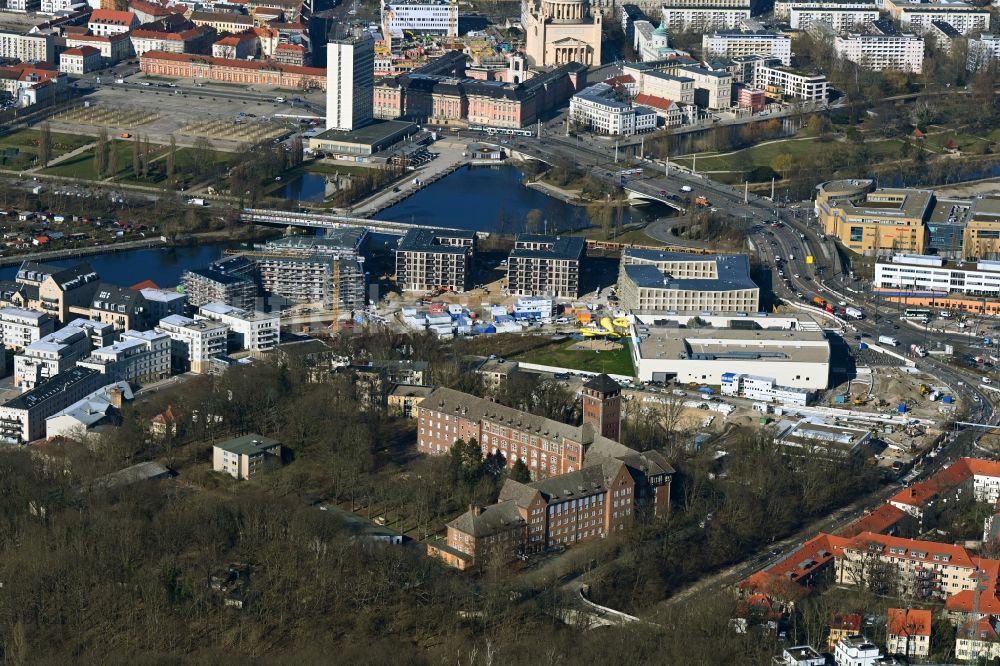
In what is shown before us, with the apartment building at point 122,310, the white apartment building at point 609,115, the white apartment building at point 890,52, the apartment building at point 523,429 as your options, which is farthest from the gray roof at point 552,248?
the white apartment building at point 890,52

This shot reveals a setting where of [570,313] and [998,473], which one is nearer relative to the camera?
[998,473]

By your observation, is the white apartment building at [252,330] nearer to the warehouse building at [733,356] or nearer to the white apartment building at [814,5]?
the warehouse building at [733,356]

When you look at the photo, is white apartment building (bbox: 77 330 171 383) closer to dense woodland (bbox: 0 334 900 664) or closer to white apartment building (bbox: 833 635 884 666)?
dense woodland (bbox: 0 334 900 664)

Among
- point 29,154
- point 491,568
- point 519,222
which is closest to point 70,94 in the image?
point 29,154

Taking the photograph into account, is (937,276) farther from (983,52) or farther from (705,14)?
(705,14)

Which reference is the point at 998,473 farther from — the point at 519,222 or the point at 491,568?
the point at 519,222

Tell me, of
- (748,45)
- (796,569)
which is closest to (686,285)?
(796,569)
